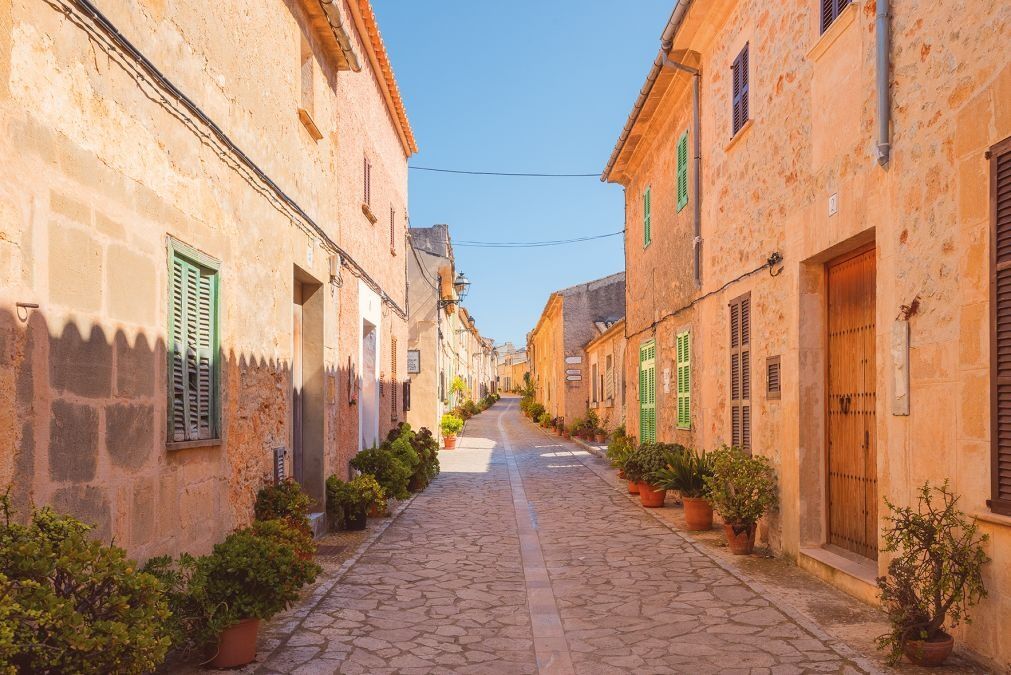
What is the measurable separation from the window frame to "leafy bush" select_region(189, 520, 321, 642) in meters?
0.86

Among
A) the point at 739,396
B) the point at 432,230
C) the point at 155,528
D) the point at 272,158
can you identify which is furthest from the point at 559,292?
the point at 155,528

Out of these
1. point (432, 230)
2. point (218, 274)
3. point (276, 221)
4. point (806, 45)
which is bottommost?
point (218, 274)

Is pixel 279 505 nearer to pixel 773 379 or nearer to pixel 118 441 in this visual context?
pixel 118 441

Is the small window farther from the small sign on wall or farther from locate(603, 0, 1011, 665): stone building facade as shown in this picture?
the small sign on wall

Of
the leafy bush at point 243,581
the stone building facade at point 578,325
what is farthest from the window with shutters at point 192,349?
the stone building facade at point 578,325

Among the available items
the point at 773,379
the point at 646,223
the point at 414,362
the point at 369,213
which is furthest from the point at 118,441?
the point at 414,362

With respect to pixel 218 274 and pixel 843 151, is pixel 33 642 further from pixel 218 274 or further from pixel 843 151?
pixel 843 151

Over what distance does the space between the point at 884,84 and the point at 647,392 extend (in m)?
9.14

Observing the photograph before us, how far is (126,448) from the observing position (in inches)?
172

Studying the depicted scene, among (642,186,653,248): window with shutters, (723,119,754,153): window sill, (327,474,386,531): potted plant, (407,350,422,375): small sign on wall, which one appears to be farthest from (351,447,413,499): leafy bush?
(407,350,422,375): small sign on wall

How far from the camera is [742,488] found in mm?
7375

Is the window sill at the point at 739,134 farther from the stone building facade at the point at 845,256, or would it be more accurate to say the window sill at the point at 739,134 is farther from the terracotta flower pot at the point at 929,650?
the terracotta flower pot at the point at 929,650

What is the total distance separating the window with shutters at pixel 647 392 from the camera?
13477mm

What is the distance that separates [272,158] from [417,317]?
15341 millimetres
